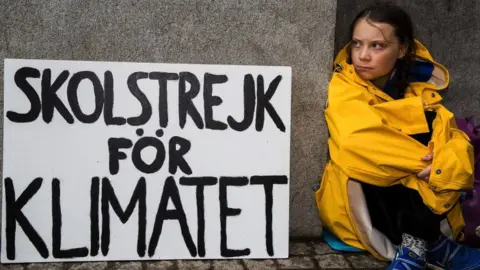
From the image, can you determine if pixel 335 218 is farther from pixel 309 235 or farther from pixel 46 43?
pixel 46 43

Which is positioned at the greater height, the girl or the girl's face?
the girl's face

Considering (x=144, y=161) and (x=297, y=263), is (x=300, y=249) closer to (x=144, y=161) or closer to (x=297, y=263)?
(x=297, y=263)

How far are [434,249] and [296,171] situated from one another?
2.60 feet

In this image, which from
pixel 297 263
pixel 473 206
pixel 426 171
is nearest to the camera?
pixel 426 171

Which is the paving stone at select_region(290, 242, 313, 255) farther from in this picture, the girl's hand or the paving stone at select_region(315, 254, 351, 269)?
the girl's hand

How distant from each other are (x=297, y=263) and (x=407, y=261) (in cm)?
52

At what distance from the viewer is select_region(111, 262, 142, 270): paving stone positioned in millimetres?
2562

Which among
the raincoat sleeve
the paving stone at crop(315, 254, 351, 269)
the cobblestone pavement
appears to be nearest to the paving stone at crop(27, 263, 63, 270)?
the cobblestone pavement

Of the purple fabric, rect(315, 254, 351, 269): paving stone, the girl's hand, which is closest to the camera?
the girl's hand

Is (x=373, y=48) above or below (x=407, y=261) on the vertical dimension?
above

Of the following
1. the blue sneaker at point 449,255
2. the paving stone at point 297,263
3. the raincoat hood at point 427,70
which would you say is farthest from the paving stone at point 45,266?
the blue sneaker at point 449,255

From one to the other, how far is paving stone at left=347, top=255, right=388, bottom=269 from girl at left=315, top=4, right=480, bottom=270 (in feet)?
0.15

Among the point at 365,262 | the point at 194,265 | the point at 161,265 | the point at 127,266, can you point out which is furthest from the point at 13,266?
the point at 365,262

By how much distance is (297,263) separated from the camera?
2.70 metres
